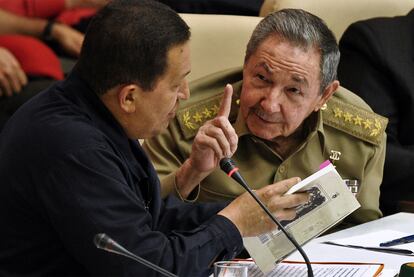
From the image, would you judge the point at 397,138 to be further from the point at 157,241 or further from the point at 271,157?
the point at 157,241

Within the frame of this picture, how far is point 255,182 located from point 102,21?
100 cm

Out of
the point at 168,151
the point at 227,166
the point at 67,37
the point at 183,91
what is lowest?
the point at 168,151

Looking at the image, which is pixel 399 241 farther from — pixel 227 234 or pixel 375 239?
pixel 227 234

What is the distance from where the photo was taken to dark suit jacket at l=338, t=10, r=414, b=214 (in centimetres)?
339

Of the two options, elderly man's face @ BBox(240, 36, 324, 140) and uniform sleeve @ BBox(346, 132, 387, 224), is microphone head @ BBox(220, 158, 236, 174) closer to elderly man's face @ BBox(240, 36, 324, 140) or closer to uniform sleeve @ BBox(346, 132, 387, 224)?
elderly man's face @ BBox(240, 36, 324, 140)

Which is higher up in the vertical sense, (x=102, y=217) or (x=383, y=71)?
(x=102, y=217)

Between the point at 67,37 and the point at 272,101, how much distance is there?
2.76ft

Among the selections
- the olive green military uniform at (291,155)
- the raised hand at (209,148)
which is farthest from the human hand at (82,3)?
the raised hand at (209,148)

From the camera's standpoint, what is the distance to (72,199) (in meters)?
1.67

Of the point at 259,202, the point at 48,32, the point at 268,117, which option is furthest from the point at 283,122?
the point at 48,32

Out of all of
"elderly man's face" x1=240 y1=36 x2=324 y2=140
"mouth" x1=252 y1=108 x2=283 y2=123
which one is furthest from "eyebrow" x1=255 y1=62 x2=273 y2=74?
"mouth" x1=252 y1=108 x2=283 y2=123

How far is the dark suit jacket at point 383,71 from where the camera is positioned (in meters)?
3.39

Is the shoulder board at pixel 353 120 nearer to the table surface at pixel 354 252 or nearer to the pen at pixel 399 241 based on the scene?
the table surface at pixel 354 252

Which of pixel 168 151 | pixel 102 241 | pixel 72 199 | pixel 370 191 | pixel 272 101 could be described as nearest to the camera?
pixel 102 241
